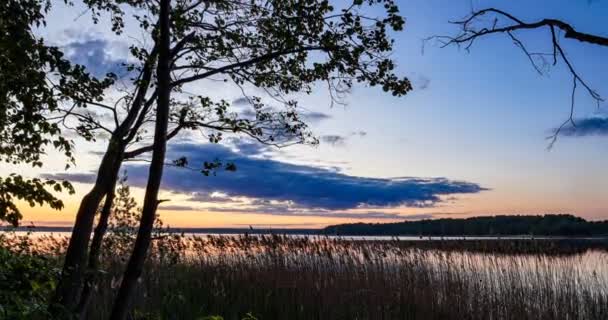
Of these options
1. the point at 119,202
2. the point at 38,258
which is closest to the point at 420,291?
the point at 119,202

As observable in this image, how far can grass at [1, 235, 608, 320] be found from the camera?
30.5ft

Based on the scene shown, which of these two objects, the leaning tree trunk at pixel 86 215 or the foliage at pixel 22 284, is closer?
the foliage at pixel 22 284

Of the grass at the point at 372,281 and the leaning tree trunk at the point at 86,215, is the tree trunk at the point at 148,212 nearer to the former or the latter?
the leaning tree trunk at the point at 86,215

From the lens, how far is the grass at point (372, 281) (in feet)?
30.5

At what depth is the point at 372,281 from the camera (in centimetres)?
1015

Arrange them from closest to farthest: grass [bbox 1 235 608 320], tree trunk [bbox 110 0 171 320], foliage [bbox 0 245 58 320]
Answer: foliage [bbox 0 245 58 320]
tree trunk [bbox 110 0 171 320]
grass [bbox 1 235 608 320]

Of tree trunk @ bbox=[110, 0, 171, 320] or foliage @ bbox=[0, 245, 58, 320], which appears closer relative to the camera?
foliage @ bbox=[0, 245, 58, 320]

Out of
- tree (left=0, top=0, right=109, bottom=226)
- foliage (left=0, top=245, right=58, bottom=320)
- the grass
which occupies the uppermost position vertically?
tree (left=0, top=0, right=109, bottom=226)

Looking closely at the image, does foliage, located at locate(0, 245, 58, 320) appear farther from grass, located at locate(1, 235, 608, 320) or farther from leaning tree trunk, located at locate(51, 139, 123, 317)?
grass, located at locate(1, 235, 608, 320)

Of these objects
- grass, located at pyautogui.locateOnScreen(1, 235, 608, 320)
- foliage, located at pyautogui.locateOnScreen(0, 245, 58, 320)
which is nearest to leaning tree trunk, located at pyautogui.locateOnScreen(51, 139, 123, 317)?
grass, located at pyautogui.locateOnScreen(1, 235, 608, 320)

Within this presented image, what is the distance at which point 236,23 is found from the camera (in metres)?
6.18

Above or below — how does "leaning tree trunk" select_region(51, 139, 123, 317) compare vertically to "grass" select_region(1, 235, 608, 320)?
above

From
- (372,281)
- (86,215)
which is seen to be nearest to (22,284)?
(86,215)

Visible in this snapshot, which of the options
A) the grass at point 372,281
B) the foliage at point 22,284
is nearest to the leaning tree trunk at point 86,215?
the grass at point 372,281
